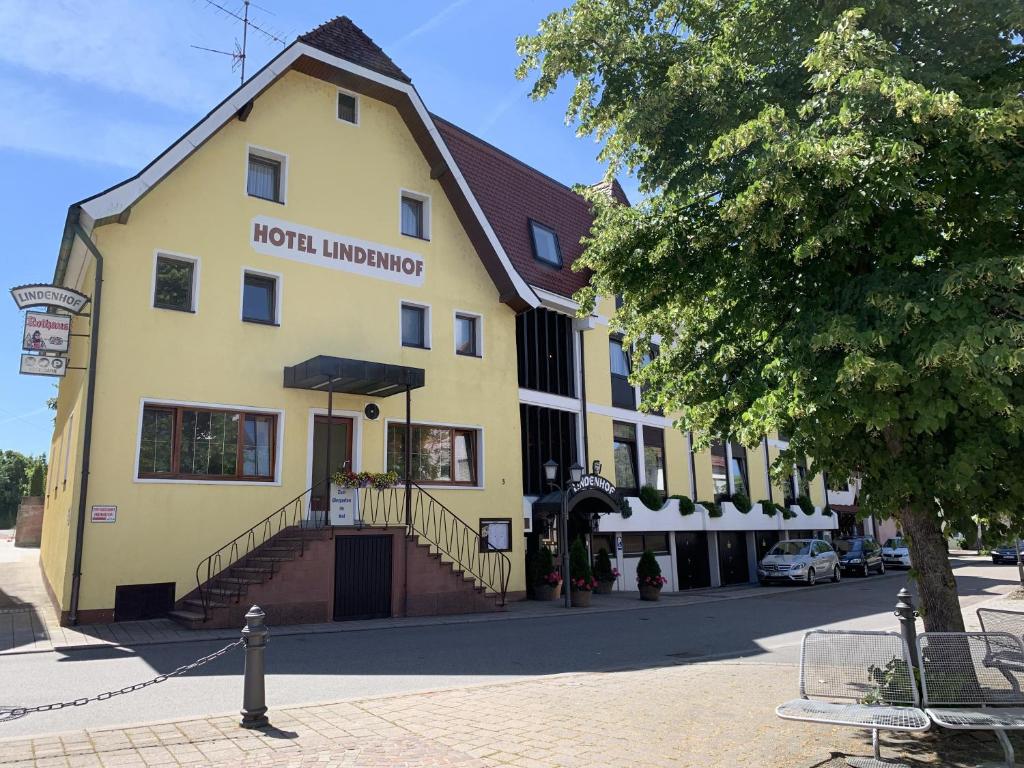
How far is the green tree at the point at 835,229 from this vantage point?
20.1 ft

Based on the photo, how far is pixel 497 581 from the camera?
19281 mm

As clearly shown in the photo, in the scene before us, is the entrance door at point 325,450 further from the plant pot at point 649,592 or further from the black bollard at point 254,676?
the black bollard at point 254,676

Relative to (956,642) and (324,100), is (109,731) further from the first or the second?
(324,100)

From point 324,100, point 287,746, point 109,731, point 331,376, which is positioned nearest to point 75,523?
point 331,376

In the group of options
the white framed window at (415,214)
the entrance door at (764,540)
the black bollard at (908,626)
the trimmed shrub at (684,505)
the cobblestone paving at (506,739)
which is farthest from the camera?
the entrance door at (764,540)

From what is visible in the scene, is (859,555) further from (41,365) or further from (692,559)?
(41,365)

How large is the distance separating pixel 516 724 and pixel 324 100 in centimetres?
1531

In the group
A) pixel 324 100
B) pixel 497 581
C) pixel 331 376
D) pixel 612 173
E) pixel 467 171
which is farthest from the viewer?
pixel 467 171

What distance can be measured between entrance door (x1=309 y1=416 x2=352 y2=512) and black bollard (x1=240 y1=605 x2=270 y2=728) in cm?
984

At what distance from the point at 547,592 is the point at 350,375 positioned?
26.6 ft

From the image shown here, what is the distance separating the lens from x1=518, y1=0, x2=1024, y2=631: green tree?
20.1ft

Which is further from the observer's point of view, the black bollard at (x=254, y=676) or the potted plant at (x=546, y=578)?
the potted plant at (x=546, y=578)

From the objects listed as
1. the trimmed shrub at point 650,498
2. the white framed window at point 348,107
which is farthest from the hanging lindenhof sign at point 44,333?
the trimmed shrub at point 650,498

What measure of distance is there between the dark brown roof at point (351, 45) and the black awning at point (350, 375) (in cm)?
712
